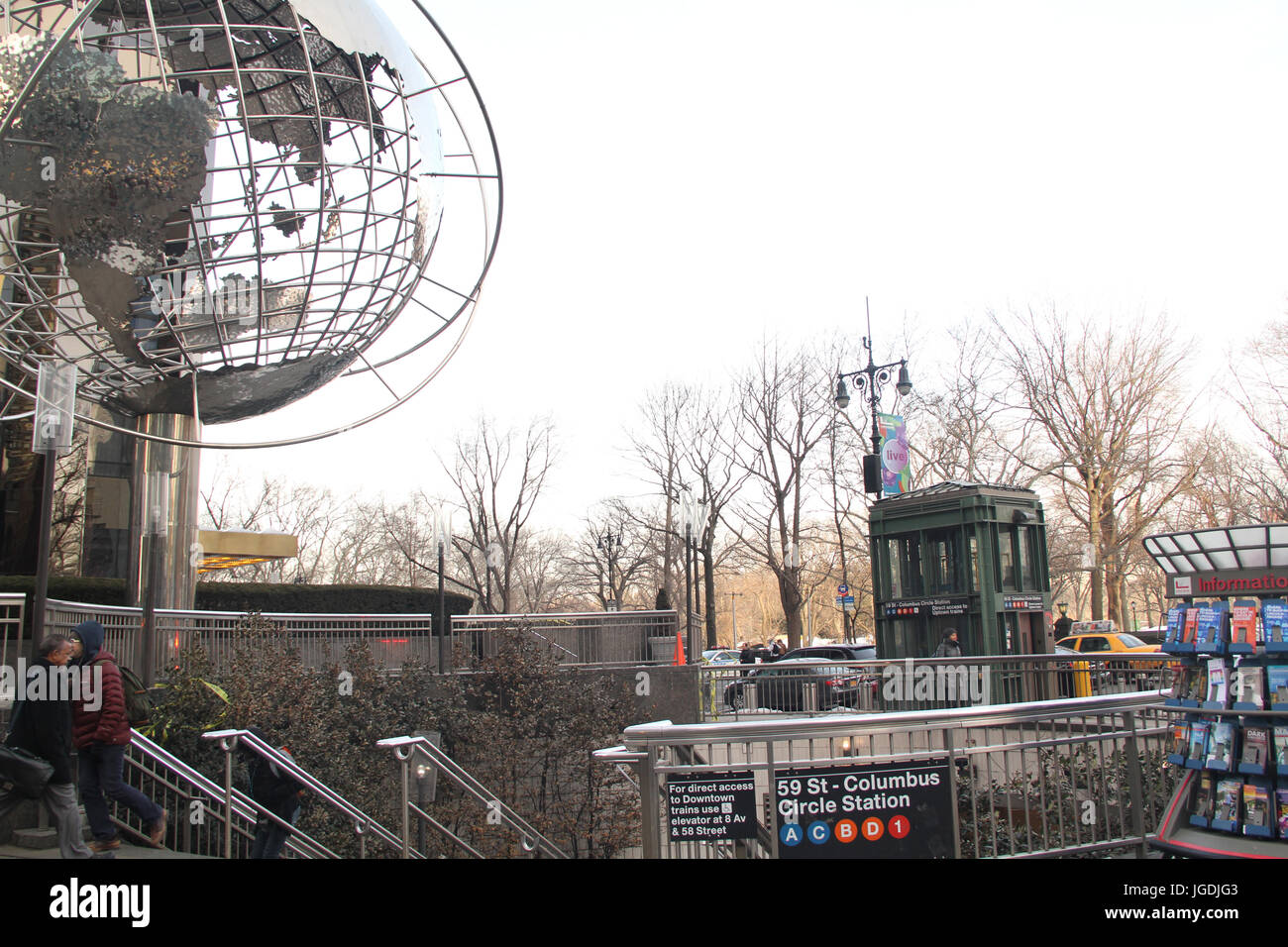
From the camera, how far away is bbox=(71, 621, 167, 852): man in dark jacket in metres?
6.78

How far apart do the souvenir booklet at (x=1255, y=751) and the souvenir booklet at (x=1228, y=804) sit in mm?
150

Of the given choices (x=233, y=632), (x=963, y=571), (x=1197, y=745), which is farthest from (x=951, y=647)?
(x=233, y=632)

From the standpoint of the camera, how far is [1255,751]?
6.36 metres

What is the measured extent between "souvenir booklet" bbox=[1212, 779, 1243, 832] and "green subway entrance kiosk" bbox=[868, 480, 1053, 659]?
1180cm

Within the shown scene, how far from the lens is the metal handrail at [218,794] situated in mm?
8141

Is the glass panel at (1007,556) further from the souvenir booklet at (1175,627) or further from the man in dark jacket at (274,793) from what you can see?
the man in dark jacket at (274,793)

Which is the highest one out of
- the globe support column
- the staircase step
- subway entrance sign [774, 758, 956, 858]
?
the globe support column

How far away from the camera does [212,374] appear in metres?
8.41

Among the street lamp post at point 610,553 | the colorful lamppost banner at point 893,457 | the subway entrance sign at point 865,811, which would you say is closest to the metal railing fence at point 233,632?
the subway entrance sign at point 865,811

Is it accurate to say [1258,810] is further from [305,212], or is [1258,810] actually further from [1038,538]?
[1038,538]

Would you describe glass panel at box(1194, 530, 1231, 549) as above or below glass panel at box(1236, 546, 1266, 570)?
above

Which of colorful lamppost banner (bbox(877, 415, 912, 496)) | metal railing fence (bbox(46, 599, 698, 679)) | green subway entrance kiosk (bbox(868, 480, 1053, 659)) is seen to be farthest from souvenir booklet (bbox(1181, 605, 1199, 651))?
colorful lamppost banner (bbox(877, 415, 912, 496))

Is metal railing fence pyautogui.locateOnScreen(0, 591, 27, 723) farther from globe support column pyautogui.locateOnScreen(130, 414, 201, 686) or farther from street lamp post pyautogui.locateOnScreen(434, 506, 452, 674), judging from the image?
street lamp post pyautogui.locateOnScreen(434, 506, 452, 674)
